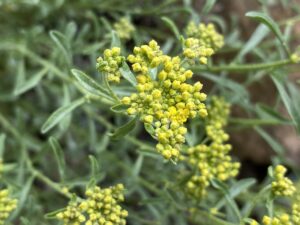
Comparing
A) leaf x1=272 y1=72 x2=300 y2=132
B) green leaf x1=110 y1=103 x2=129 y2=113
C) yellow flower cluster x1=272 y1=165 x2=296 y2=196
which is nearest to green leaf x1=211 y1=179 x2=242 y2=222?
yellow flower cluster x1=272 y1=165 x2=296 y2=196

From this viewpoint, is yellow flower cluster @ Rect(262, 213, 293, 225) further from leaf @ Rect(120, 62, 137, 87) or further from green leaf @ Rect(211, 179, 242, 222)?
leaf @ Rect(120, 62, 137, 87)

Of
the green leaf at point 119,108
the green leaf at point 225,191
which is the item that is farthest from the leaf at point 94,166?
the green leaf at point 225,191

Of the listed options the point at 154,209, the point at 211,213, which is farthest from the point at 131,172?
the point at 211,213

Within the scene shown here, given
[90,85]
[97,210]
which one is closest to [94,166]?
[97,210]

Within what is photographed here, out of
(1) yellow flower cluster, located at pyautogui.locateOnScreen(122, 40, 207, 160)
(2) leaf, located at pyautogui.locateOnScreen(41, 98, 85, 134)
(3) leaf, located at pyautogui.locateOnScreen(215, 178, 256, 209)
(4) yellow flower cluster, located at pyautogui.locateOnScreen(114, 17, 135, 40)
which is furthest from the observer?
(4) yellow flower cluster, located at pyautogui.locateOnScreen(114, 17, 135, 40)

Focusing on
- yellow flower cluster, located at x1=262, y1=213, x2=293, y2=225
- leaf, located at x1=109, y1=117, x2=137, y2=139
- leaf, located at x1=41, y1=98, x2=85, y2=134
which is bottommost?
yellow flower cluster, located at x1=262, y1=213, x2=293, y2=225

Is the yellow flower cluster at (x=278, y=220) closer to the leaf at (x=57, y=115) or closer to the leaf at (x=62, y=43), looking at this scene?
the leaf at (x=57, y=115)

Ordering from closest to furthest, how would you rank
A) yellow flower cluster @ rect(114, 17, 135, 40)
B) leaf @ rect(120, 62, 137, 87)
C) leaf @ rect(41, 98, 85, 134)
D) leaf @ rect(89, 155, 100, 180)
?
leaf @ rect(120, 62, 137, 87), leaf @ rect(89, 155, 100, 180), leaf @ rect(41, 98, 85, 134), yellow flower cluster @ rect(114, 17, 135, 40)
